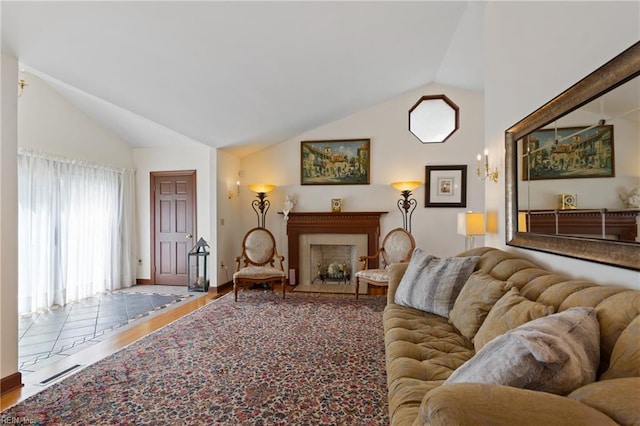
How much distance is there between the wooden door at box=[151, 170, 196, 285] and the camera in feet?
18.0

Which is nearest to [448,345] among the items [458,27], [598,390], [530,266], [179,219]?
[530,266]

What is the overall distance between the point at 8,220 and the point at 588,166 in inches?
142

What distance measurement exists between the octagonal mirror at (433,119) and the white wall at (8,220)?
4.75 meters

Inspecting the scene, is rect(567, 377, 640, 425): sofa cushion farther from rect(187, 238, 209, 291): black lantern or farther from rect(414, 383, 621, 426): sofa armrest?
rect(187, 238, 209, 291): black lantern

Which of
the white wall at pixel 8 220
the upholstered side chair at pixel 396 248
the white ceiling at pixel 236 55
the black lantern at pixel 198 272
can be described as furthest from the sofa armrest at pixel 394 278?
the black lantern at pixel 198 272

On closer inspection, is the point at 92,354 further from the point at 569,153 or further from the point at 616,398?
the point at 569,153

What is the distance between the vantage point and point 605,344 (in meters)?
1.11

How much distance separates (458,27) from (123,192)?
5353 millimetres

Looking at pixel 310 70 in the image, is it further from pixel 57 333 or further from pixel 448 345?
pixel 57 333

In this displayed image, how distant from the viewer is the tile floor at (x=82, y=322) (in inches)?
111

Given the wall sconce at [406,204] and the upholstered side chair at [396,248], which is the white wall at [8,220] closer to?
the upholstered side chair at [396,248]

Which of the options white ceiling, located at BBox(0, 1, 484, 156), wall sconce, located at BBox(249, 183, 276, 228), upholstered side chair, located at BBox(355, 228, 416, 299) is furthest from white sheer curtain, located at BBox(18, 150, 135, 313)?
upholstered side chair, located at BBox(355, 228, 416, 299)

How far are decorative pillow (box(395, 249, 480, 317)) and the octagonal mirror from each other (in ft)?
10.3

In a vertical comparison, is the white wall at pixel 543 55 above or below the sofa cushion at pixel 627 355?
above
